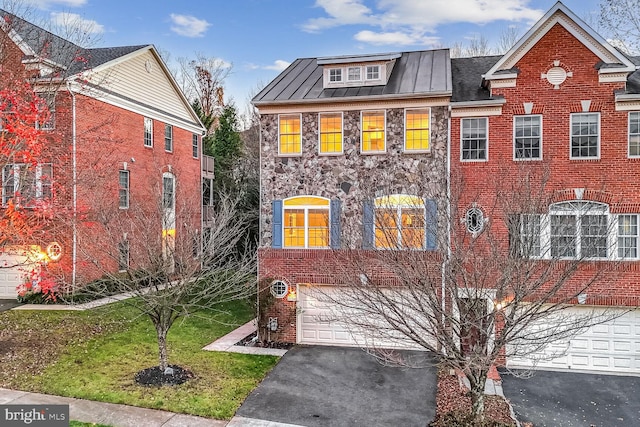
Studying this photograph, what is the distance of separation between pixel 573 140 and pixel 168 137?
808 inches

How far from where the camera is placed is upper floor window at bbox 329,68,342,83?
15.6 m

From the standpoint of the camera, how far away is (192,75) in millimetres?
39594

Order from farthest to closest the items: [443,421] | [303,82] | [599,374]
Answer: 1. [303,82]
2. [599,374]
3. [443,421]

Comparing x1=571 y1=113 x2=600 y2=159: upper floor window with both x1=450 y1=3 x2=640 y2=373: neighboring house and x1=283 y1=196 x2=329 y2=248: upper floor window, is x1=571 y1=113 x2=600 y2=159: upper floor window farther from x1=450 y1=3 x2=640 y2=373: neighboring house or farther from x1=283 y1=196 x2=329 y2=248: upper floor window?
x1=283 y1=196 x2=329 y2=248: upper floor window

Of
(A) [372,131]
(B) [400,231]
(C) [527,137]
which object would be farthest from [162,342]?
(C) [527,137]

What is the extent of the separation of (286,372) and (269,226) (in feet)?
17.7

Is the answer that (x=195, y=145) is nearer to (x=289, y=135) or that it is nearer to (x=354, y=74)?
(x=289, y=135)

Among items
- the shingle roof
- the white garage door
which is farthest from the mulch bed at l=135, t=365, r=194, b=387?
the white garage door

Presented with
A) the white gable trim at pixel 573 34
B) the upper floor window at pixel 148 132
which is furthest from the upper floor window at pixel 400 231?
the upper floor window at pixel 148 132

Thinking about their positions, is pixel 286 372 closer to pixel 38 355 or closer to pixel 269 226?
pixel 269 226

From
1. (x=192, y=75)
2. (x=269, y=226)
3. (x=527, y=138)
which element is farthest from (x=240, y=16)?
(x=527, y=138)

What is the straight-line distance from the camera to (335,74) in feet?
51.3

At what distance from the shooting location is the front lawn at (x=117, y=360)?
977 cm

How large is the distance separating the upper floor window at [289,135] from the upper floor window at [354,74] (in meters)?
2.33
